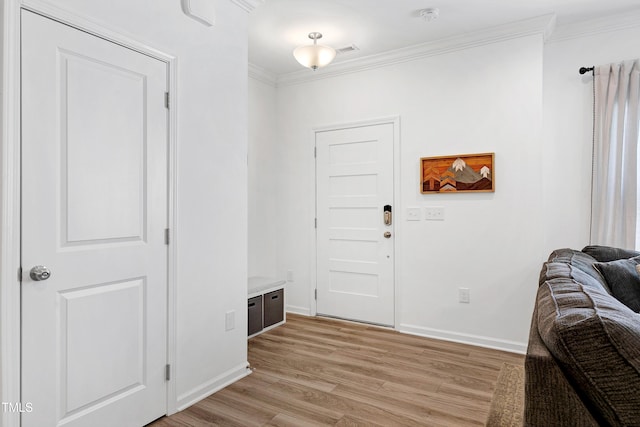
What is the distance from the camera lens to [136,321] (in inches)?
83.3

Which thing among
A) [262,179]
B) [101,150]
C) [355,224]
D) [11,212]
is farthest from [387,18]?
[11,212]

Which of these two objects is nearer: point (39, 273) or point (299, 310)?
point (39, 273)

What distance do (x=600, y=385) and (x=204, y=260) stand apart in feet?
6.90

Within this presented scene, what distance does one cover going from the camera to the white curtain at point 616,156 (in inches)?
120

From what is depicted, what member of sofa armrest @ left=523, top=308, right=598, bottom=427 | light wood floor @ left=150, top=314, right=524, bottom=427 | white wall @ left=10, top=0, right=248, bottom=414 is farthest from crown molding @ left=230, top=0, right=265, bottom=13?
sofa armrest @ left=523, top=308, right=598, bottom=427

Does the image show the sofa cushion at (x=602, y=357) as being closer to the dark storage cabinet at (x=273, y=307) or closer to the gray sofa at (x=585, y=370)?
the gray sofa at (x=585, y=370)

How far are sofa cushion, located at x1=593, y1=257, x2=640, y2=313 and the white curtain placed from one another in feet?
2.99

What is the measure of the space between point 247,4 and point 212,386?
256 cm

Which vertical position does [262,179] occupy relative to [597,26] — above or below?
below

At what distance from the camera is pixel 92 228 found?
75.6 inches

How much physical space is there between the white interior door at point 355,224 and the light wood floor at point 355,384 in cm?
44

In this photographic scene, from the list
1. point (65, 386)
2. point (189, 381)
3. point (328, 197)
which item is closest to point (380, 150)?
point (328, 197)

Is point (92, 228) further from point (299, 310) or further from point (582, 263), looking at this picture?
point (299, 310)

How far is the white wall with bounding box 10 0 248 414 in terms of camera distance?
2314 mm
